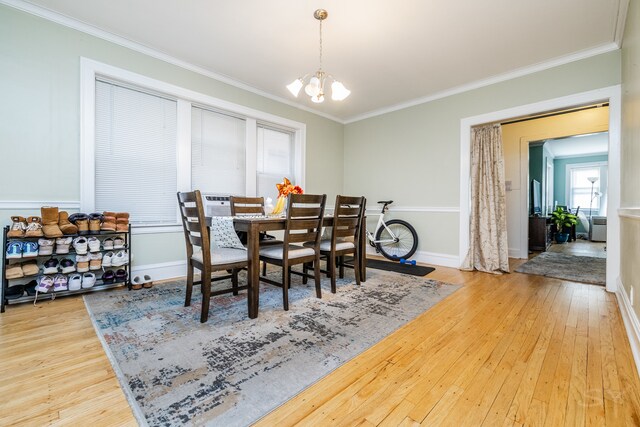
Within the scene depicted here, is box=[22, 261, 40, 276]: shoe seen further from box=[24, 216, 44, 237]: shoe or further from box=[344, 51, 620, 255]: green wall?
box=[344, 51, 620, 255]: green wall

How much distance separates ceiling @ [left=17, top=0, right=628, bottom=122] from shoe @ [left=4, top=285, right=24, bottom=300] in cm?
235

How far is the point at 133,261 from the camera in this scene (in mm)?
2881

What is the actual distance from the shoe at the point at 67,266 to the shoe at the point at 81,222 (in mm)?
276

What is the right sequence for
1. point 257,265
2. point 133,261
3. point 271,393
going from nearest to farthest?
point 271,393 < point 257,265 < point 133,261

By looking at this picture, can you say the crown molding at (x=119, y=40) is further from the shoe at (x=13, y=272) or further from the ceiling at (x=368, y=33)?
the shoe at (x=13, y=272)

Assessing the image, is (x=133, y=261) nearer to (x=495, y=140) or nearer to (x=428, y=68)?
(x=428, y=68)

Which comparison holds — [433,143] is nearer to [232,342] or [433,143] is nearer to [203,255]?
[203,255]

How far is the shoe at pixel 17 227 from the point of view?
2082 mm

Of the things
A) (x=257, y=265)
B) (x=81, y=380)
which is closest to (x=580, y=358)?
(x=257, y=265)

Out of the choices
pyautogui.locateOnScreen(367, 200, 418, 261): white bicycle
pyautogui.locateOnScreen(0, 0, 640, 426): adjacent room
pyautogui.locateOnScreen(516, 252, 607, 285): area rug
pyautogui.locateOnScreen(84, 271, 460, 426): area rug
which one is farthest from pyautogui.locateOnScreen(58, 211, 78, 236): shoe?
pyautogui.locateOnScreen(516, 252, 607, 285): area rug

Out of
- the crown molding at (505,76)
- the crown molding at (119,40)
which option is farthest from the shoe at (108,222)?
the crown molding at (505,76)

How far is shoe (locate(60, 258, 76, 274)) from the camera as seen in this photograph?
2330mm

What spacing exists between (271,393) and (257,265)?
93 centimetres

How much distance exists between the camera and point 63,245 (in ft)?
7.57
